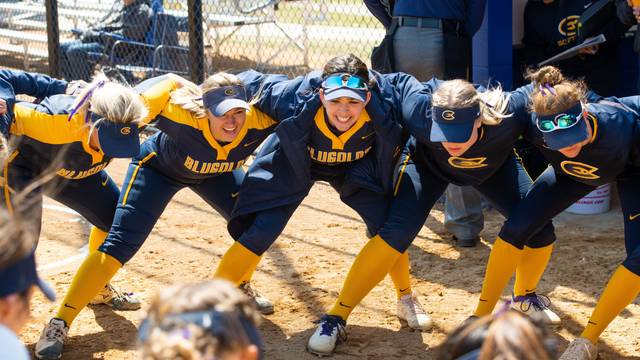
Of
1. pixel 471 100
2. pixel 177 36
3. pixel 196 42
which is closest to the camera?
pixel 471 100

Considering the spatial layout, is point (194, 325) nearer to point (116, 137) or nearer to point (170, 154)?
point (116, 137)

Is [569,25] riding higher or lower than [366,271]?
higher

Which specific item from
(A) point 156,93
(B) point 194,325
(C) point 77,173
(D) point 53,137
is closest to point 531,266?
(A) point 156,93

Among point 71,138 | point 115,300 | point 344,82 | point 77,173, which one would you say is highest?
point 344,82

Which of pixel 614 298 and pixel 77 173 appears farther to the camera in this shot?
pixel 77 173

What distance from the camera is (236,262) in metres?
4.44

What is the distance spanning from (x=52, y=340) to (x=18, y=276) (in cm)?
254

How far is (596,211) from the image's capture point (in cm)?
652

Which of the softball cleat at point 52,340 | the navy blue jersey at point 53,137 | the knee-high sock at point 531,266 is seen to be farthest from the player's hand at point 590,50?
the softball cleat at point 52,340

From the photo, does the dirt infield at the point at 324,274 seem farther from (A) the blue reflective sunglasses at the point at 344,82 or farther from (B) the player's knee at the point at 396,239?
(A) the blue reflective sunglasses at the point at 344,82

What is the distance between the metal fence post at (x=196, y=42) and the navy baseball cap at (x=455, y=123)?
4324 millimetres

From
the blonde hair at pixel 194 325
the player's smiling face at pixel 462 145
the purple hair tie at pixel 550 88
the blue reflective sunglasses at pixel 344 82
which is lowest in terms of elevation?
the player's smiling face at pixel 462 145

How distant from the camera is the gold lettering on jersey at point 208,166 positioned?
4.38 metres

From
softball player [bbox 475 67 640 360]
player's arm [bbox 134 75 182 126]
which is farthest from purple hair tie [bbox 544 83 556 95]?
player's arm [bbox 134 75 182 126]
